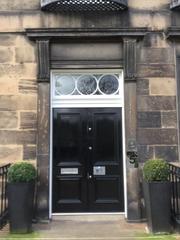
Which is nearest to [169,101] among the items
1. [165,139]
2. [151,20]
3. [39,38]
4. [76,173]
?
[165,139]

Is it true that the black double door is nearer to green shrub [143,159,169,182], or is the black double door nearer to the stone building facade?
the stone building facade

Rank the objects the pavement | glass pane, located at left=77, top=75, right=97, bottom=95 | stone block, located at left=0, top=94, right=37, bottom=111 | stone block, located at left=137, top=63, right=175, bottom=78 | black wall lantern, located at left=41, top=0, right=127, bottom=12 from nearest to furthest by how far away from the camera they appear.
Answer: the pavement, black wall lantern, located at left=41, top=0, right=127, bottom=12, stone block, located at left=0, top=94, right=37, bottom=111, stone block, located at left=137, top=63, right=175, bottom=78, glass pane, located at left=77, top=75, right=97, bottom=95

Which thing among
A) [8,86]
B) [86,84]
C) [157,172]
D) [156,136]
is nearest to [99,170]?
[156,136]

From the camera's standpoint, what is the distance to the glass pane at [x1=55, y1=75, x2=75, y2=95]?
887 centimetres

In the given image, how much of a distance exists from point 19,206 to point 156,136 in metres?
3.19

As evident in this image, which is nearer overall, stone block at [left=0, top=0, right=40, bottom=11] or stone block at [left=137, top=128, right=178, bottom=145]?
stone block at [left=137, top=128, right=178, bottom=145]

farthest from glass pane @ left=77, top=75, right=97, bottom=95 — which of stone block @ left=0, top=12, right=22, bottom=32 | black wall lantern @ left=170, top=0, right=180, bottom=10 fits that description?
black wall lantern @ left=170, top=0, right=180, bottom=10

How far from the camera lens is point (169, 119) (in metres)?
8.59

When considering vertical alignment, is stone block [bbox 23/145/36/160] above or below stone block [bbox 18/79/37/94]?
below

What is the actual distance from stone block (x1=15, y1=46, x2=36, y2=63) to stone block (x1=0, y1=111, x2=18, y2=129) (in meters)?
1.14

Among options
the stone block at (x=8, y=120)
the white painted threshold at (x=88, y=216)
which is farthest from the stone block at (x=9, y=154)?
the white painted threshold at (x=88, y=216)

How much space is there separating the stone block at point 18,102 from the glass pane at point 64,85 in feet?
1.97

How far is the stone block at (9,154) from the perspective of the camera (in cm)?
843

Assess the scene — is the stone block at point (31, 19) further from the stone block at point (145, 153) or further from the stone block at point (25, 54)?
the stone block at point (145, 153)
